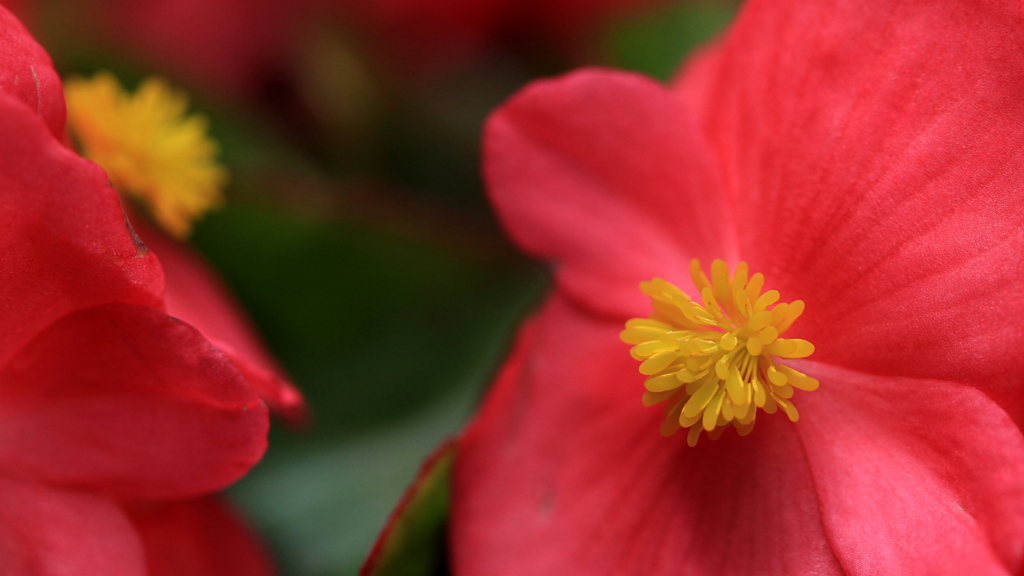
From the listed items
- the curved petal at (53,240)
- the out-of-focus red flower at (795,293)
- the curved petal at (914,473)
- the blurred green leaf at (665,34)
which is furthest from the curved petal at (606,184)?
the blurred green leaf at (665,34)

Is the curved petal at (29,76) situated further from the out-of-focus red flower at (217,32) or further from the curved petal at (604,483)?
the out-of-focus red flower at (217,32)

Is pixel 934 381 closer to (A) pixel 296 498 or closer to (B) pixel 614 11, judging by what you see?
(A) pixel 296 498

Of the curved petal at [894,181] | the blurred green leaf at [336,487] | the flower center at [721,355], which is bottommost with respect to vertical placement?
the blurred green leaf at [336,487]

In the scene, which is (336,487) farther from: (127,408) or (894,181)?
(894,181)

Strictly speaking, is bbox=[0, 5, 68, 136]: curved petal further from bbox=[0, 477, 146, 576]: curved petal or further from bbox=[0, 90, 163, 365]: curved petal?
bbox=[0, 477, 146, 576]: curved petal

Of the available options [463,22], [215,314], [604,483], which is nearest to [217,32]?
[463,22]
